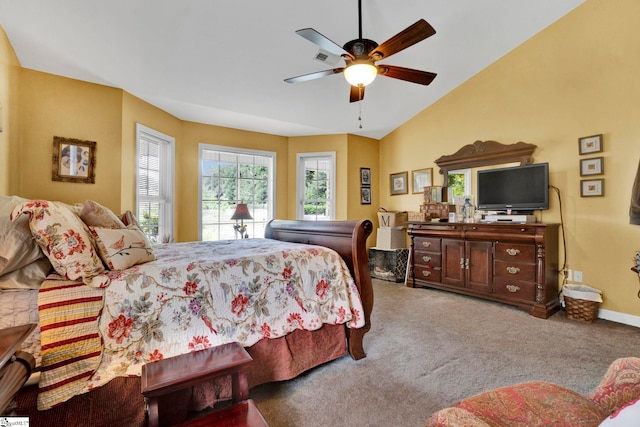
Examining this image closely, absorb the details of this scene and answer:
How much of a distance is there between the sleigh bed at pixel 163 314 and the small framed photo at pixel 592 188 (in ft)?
8.83

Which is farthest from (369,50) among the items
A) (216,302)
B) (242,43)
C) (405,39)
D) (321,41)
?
(216,302)

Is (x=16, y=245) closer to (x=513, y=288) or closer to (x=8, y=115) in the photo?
(x=8, y=115)

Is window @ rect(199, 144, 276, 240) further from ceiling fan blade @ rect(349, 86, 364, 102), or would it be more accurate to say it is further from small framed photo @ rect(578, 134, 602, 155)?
small framed photo @ rect(578, 134, 602, 155)

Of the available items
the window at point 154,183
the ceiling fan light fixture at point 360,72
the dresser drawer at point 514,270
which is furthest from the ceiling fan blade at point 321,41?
the dresser drawer at point 514,270

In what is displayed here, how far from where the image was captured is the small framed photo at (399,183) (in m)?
4.84

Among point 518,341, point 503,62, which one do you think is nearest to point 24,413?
point 518,341

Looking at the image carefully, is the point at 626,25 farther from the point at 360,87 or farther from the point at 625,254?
the point at 360,87

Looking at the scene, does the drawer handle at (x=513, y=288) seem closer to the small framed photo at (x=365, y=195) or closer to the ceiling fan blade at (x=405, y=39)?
the small framed photo at (x=365, y=195)

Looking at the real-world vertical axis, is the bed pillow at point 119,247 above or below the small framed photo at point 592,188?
below

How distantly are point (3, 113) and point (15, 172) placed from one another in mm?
518

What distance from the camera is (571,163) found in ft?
10.2

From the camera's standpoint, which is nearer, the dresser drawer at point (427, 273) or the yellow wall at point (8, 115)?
the yellow wall at point (8, 115)

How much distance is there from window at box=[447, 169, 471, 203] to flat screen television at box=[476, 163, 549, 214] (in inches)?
9.9

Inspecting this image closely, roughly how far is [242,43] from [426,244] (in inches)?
129
